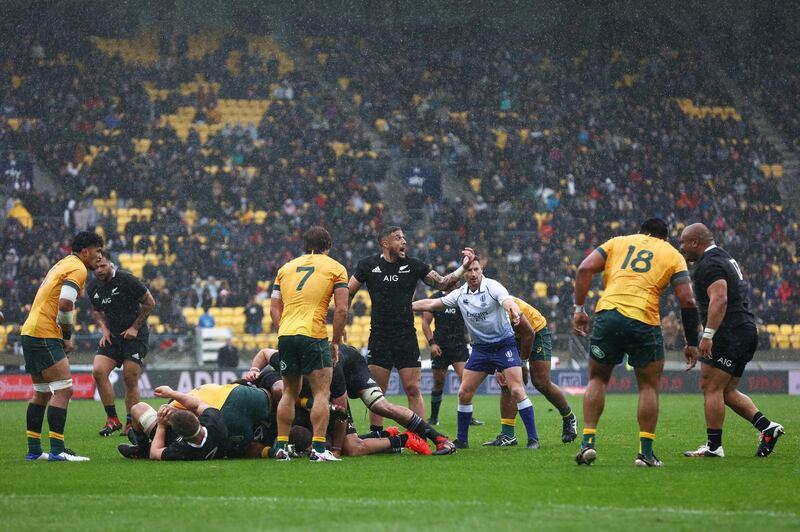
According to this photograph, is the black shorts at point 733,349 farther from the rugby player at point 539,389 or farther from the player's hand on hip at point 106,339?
the player's hand on hip at point 106,339

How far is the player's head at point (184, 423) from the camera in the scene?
1081 cm

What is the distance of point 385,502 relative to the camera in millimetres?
7988

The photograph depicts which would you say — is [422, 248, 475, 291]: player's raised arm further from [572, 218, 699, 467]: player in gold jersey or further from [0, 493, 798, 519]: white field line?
[0, 493, 798, 519]: white field line

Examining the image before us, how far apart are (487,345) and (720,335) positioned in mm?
2624

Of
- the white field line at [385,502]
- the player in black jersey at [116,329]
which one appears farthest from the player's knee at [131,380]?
the white field line at [385,502]

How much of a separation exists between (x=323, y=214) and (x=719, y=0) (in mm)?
18080

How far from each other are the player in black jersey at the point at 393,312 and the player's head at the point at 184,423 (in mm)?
3085

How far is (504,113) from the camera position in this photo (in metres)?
39.6

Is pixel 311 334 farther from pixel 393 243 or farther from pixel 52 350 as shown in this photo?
pixel 52 350

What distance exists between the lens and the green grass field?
23.4ft

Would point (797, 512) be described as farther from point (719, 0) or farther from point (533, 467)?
point (719, 0)

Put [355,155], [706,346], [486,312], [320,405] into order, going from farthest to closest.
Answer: [355,155], [486,312], [320,405], [706,346]

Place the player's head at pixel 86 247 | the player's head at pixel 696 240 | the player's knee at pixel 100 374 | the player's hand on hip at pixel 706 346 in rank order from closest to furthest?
1. the player's hand on hip at pixel 706 346
2. the player's head at pixel 696 240
3. the player's head at pixel 86 247
4. the player's knee at pixel 100 374

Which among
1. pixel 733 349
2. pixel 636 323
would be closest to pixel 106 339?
pixel 636 323
